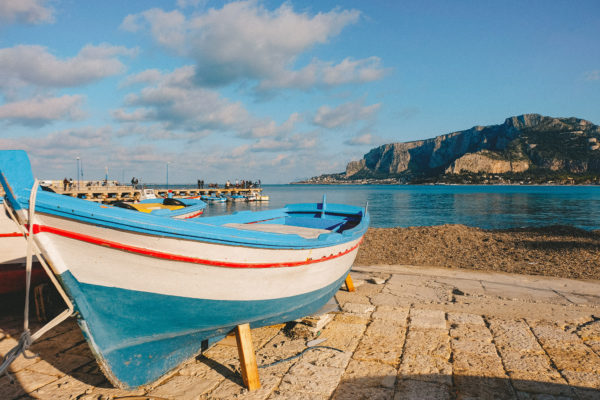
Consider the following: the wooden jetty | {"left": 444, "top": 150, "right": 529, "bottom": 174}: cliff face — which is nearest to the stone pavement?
the wooden jetty

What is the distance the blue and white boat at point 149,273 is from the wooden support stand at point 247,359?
0.14m

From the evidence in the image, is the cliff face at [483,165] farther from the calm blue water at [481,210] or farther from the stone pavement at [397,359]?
the stone pavement at [397,359]

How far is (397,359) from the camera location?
15.1 ft

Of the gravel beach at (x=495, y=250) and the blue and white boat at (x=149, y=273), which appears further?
the gravel beach at (x=495, y=250)

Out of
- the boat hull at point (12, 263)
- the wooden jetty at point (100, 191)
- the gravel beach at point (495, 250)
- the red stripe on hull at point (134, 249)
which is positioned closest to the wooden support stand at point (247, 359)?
the red stripe on hull at point (134, 249)

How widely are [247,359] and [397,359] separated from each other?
2.05 metres

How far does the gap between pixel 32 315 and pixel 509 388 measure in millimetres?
7678

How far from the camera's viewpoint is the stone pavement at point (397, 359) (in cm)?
388

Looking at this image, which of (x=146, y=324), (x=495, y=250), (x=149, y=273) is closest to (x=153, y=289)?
(x=149, y=273)

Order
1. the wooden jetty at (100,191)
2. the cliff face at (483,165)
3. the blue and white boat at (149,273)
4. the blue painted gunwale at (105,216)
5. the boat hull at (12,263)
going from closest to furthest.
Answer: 1. the blue painted gunwale at (105,216)
2. the blue and white boat at (149,273)
3. the boat hull at (12,263)
4. the wooden jetty at (100,191)
5. the cliff face at (483,165)

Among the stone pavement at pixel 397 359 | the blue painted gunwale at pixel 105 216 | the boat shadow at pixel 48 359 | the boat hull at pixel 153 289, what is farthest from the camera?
the boat shadow at pixel 48 359

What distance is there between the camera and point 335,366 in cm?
446

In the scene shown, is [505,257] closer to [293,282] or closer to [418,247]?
[418,247]

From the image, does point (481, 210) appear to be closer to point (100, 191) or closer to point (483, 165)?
point (100, 191)
